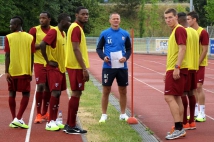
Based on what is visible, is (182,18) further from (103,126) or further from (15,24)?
(15,24)

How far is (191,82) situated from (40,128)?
2.92 metres

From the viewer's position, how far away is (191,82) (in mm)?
9461

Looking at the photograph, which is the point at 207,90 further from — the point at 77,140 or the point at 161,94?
the point at 77,140

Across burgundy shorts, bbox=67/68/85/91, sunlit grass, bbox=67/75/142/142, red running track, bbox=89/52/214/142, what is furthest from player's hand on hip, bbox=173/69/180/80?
burgundy shorts, bbox=67/68/85/91

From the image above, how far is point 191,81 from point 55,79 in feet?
8.18

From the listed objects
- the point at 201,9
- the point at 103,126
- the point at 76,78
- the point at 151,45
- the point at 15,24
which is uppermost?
the point at 201,9

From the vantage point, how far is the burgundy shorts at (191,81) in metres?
9.17

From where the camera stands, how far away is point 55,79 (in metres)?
9.30

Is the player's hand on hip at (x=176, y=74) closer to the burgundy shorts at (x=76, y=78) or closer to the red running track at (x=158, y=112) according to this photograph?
the red running track at (x=158, y=112)

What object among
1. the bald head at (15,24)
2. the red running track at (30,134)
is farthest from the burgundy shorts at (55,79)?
the bald head at (15,24)

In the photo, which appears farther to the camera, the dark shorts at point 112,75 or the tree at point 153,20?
the tree at point 153,20

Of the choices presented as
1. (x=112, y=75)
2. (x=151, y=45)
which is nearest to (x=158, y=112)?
(x=112, y=75)

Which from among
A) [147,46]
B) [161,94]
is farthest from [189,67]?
[147,46]

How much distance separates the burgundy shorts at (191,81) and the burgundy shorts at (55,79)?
88.6 inches
